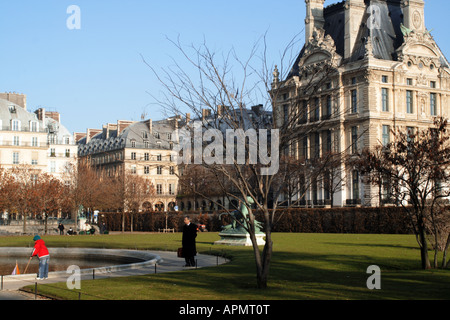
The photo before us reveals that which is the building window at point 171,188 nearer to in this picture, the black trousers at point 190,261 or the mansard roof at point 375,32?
the mansard roof at point 375,32

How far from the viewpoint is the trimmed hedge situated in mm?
46719

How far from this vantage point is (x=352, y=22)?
2904 inches

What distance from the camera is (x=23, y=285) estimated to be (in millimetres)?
17641

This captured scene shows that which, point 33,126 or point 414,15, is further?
point 33,126

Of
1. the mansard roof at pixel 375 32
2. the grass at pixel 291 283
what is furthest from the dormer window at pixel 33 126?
the grass at pixel 291 283

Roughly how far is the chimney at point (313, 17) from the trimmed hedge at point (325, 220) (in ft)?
104

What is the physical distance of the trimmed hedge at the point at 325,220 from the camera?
1839 inches

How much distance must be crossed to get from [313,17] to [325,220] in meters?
36.4

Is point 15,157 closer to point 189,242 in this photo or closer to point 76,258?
point 76,258

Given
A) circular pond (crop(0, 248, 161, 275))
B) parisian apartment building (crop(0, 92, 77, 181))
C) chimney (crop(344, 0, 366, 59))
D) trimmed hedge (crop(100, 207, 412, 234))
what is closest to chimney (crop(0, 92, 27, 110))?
parisian apartment building (crop(0, 92, 77, 181))

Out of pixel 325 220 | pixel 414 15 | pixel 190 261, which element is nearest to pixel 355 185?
pixel 325 220

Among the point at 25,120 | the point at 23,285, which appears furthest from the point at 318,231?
the point at 25,120
